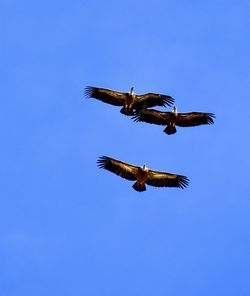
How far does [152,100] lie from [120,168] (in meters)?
3.08

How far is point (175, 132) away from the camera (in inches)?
1045

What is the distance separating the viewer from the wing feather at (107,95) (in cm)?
2723

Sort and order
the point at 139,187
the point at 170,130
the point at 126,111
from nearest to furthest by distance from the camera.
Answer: the point at 139,187
the point at 170,130
the point at 126,111

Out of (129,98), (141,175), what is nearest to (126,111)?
(129,98)

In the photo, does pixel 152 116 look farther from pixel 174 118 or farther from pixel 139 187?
pixel 139 187

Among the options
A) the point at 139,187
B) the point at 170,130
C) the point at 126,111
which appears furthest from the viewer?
the point at 126,111

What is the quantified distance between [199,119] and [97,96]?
3.90m

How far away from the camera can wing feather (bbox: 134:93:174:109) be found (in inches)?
1071

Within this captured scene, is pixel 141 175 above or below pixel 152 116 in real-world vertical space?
below

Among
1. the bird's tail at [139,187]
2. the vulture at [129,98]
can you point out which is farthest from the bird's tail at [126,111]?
the bird's tail at [139,187]

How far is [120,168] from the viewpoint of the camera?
26.0m

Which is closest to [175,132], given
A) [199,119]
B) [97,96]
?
[199,119]

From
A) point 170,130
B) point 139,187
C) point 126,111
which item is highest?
point 126,111

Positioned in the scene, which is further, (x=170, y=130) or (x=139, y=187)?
(x=170, y=130)
